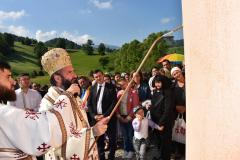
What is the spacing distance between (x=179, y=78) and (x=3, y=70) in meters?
4.18

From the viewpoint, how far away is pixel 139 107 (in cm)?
709

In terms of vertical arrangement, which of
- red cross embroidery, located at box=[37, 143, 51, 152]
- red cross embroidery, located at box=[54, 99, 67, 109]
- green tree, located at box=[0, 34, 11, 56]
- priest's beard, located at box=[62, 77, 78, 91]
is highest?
green tree, located at box=[0, 34, 11, 56]

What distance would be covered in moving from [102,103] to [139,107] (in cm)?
80

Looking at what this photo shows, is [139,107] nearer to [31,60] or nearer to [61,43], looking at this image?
[31,60]

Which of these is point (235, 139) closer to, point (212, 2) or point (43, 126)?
point (212, 2)

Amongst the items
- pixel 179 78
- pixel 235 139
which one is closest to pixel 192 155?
pixel 235 139

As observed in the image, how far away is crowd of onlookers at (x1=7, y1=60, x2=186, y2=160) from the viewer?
21.0 ft

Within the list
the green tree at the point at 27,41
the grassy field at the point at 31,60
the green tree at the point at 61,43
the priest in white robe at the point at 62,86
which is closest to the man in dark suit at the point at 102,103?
the priest in white robe at the point at 62,86

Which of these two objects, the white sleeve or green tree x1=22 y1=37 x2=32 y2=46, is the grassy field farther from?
the white sleeve

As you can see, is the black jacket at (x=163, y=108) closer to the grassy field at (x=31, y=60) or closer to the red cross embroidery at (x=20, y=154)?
the red cross embroidery at (x=20, y=154)

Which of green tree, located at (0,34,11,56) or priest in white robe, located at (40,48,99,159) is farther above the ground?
green tree, located at (0,34,11,56)

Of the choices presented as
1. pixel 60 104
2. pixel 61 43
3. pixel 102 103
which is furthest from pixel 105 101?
pixel 61 43

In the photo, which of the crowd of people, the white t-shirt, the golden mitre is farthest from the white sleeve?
the white t-shirt

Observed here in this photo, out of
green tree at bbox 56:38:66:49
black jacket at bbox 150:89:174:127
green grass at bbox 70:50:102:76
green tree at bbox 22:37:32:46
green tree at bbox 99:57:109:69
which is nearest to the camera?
black jacket at bbox 150:89:174:127
